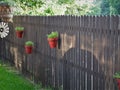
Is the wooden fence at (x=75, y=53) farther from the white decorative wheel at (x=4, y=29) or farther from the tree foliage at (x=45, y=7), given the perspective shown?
the tree foliage at (x=45, y=7)

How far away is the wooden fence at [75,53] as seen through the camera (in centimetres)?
599

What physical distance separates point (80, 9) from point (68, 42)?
14.3m

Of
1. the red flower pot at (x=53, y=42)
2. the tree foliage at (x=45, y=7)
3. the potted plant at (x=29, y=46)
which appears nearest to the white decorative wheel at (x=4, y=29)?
the tree foliage at (x=45, y=7)

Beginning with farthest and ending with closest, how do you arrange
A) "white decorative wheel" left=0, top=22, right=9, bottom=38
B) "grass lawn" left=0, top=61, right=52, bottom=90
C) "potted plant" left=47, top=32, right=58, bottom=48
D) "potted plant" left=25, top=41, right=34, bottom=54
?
1. "white decorative wheel" left=0, top=22, right=9, bottom=38
2. "potted plant" left=25, top=41, right=34, bottom=54
3. "grass lawn" left=0, top=61, right=52, bottom=90
4. "potted plant" left=47, top=32, right=58, bottom=48

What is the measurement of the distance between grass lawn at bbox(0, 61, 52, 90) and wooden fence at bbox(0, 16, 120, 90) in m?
0.30

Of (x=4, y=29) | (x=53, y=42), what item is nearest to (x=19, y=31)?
(x=4, y=29)

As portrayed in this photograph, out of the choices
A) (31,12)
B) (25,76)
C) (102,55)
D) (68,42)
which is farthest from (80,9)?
(102,55)

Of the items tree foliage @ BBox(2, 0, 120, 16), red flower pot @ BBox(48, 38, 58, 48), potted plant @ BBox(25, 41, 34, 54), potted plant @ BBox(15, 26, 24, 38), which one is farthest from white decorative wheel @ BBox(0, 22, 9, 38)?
red flower pot @ BBox(48, 38, 58, 48)

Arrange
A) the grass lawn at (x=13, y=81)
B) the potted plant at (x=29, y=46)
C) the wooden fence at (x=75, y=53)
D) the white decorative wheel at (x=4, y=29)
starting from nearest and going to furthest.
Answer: the wooden fence at (x=75, y=53), the grass lawn at (x=13, y=81), the potted plant at (x=29, y=46), the white decorative wheel at (x=4, y=29)

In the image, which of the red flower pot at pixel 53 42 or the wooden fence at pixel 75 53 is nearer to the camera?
the wooden fence at pixel 75 53

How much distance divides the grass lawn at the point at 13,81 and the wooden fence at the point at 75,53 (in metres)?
0.30

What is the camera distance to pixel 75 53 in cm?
748

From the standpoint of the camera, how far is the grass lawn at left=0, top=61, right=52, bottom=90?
30.3 ft

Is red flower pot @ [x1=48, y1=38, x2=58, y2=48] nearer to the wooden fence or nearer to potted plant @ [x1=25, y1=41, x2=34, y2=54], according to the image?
the wooden fence
